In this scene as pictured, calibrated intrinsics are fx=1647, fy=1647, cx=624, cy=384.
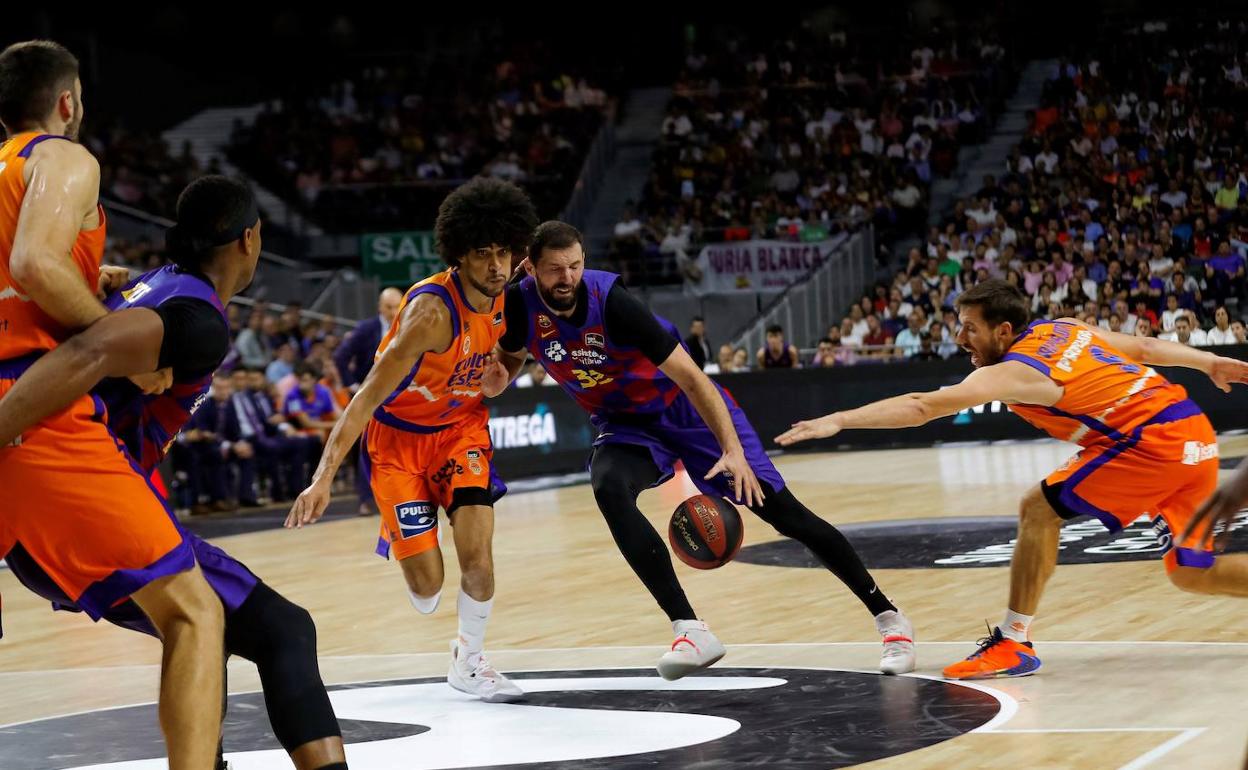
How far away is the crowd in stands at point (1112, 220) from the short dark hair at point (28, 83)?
14.2m

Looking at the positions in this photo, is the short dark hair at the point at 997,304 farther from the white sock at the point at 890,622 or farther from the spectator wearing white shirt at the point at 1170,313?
the spectator wearing white shirt at the point at 1170,313

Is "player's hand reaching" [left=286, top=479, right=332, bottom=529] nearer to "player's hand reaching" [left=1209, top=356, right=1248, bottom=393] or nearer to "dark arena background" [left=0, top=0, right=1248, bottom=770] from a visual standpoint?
"dark arena background" [left=0, top=0, right=1248, bottom=770]

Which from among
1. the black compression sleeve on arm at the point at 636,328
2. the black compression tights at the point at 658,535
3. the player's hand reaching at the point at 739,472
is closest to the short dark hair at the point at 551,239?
the black compression sleeve on arm at the point at 636,328

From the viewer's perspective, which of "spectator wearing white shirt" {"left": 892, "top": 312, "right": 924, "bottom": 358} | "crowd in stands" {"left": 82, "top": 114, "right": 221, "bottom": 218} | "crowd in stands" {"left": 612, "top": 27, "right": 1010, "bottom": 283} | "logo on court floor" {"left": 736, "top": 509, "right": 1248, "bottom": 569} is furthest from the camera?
"crowd in stands" {"left": 82, "top": 114, "right": 221, "bottom": 218}

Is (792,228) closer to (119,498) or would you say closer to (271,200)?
(271,200)

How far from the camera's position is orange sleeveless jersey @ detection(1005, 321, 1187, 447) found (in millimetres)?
6094

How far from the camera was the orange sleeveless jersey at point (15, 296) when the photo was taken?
150 inches

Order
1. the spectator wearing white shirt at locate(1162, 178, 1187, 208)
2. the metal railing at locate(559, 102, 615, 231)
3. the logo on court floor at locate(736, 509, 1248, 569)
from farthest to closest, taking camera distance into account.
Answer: the metal railing at locate(559, 102, 615, 231) < the spectator wearing white shirt at locate(1162, 178, 1187, 208) < the logo on court floor at locate(736, 509, 1248, 569)

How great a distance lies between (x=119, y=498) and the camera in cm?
375

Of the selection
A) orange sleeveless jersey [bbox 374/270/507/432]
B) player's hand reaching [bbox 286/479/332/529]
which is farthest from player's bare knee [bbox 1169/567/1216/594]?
player's hand reaching [bbox 286/479/332/529]

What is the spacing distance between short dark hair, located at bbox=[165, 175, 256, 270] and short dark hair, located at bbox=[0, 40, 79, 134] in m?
0.39

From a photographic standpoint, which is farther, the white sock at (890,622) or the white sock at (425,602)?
the white sock at (425,602)

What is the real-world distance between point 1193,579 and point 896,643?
3.53 ft

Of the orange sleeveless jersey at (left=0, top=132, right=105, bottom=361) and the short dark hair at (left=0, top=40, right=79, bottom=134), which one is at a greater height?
the short dark hair at (left=0, top=40, right=79, bottom=134)
